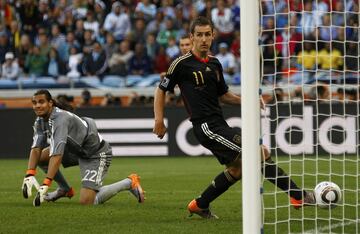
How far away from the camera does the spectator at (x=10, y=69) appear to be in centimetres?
2079

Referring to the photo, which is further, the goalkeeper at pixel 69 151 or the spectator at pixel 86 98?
the spectator at pixel 86 98

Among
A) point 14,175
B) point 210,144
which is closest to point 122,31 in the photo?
point 14,175

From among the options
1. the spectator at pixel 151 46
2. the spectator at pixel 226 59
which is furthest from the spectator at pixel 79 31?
the spectator at pixel 226 59

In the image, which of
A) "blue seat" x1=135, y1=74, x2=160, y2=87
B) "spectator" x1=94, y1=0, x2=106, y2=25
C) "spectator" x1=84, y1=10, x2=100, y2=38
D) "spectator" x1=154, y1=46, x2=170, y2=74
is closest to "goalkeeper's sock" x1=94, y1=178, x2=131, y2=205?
"blue seat" x1=135, y1=74, x2=160, y2=87

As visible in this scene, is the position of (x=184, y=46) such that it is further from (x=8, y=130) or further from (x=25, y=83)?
(x=25, y=83)

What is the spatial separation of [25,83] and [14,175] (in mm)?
6450

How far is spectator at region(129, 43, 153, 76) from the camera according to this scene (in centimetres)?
2082

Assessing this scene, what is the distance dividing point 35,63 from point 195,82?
13228mm

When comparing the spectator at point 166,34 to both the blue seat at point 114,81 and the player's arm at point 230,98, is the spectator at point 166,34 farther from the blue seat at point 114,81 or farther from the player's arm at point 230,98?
the player's arm at point 230,98

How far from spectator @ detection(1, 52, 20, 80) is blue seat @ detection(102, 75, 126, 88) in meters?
2.17

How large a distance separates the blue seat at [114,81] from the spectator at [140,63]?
446 mm

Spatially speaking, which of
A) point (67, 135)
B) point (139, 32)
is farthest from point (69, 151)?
point (139, 32)

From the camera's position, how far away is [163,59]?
20781 millimetres

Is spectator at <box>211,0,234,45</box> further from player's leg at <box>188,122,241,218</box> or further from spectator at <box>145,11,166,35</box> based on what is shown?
player's leg at <box>188,122,241,218</box>
